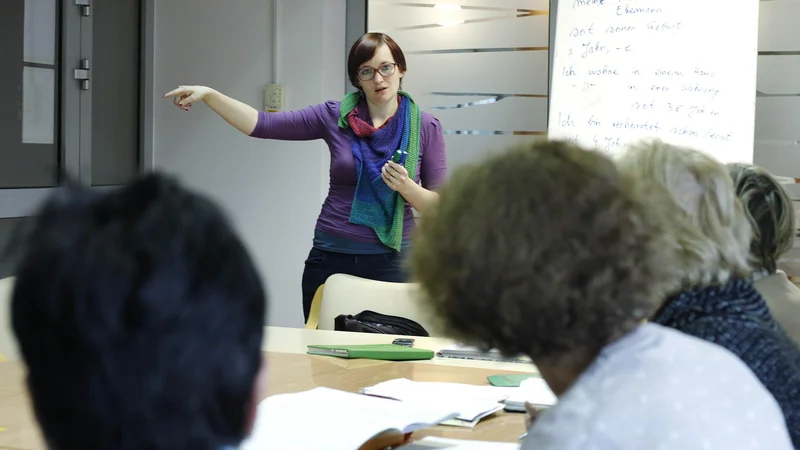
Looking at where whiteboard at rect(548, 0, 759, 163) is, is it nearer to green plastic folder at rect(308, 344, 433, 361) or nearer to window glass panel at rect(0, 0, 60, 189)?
green plastic folder at rect(308, 344, 433, 361)

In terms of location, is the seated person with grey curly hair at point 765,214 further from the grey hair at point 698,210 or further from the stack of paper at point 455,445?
the stack of paper at point 455,445

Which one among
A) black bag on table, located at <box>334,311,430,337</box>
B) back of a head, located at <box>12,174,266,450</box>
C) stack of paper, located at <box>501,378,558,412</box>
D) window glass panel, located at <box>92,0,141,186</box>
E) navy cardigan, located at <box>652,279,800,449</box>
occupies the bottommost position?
black bag on table, located at <box>334,311,430,337</box>

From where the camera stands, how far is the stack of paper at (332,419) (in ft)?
4.48

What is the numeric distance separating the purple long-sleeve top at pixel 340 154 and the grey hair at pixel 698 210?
6.65 feet

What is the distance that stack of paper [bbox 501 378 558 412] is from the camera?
1.69m

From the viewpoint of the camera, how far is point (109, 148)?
4.83 m

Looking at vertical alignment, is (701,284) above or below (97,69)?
below

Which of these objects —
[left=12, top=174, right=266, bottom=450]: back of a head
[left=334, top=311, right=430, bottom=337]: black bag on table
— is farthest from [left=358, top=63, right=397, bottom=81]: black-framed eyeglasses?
[left=12, top=174, right=266, bottom=450]: back of a head

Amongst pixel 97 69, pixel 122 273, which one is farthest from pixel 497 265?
pixel 97 69

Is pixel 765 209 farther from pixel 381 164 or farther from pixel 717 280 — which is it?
pixel 381 164

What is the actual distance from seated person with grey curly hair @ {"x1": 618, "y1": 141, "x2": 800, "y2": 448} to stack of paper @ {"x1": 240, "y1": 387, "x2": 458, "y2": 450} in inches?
18.4

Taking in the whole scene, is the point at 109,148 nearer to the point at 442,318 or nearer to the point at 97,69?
the point at 97,69

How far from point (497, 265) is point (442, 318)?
0.11 meters

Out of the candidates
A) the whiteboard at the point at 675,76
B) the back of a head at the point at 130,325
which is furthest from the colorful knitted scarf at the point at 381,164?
the back of a head at the point at 130,325
